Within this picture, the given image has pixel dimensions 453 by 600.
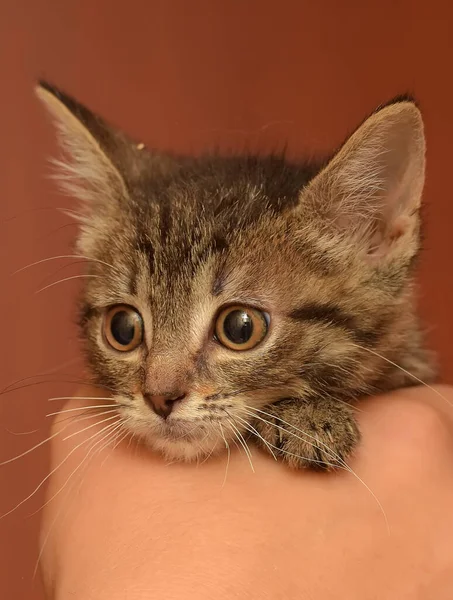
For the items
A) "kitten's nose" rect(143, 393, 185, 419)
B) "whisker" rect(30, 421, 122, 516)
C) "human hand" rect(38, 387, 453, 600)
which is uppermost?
"kitten's nose" rect(143, 393, 185, 419)

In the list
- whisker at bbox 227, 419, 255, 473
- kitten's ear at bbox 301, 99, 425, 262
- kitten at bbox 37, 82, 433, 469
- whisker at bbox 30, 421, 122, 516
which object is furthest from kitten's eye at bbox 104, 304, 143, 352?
kitten's ear at bbox 301, 99, 425, 262

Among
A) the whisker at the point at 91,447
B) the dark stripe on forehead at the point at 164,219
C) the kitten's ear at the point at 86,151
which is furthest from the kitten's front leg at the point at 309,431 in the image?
the kitten's ear at the point at 86,151

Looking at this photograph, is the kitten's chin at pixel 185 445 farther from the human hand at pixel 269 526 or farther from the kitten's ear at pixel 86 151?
the kitten's ear at pixel 86 151

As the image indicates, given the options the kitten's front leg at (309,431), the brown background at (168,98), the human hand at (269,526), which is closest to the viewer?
the human hand at (269,526)

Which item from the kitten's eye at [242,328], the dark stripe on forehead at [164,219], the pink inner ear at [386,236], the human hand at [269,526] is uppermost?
the dark stripe on forehead at [164,219]

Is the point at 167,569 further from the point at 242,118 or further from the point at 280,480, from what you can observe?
the point at 242,118

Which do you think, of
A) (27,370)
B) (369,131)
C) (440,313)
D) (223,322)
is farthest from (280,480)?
(440,313)

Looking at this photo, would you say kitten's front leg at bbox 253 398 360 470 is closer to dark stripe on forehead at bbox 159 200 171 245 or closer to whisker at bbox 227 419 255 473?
whisker at bbox 227 419 255 473
